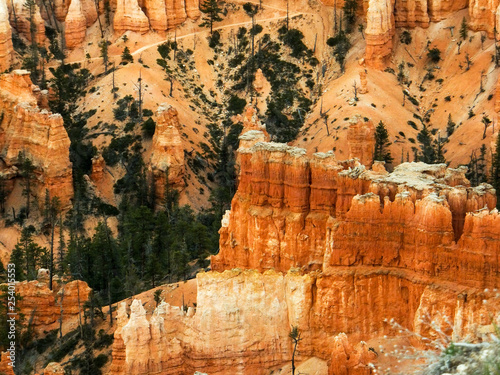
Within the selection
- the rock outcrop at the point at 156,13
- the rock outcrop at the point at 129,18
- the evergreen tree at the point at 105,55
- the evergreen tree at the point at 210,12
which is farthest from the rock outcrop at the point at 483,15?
the evergreen tree at the point at 105,55

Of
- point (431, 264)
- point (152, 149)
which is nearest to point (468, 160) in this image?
point (152, 149)

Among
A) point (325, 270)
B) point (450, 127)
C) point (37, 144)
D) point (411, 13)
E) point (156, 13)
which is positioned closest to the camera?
point (325, 270)

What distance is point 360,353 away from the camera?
60094 millimetres

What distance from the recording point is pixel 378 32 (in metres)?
135

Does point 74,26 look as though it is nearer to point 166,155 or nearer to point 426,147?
point 166,155

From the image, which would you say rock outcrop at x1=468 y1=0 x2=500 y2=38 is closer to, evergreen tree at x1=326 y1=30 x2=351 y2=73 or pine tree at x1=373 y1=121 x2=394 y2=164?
evergreen tree at x1=326 y1=30 x2=351 y2=73

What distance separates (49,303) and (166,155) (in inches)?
1513

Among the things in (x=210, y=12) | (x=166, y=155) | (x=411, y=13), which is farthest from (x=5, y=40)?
(x=411, y=13)

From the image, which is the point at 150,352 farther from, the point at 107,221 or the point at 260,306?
the point at 107,221

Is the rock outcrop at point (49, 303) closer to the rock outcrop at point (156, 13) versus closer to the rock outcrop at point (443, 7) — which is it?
the rock outcrop at point (156, 13)

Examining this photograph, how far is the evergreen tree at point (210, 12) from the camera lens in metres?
150

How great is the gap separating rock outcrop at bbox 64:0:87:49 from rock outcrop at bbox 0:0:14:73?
12491 mm

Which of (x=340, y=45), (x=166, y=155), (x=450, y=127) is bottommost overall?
(x=166, y=155)

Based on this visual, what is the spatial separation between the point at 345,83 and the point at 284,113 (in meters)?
8.13
